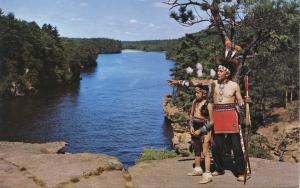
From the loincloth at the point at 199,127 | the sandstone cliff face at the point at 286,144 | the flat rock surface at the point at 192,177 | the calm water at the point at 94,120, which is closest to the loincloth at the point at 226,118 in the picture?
the loincloth at the point at 199,127

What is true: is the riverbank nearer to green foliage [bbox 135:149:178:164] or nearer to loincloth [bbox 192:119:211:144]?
loincloth [bbox 192:119:211:144]

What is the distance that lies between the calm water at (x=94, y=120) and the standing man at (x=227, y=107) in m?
28.0

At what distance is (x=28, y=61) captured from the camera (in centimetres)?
8606

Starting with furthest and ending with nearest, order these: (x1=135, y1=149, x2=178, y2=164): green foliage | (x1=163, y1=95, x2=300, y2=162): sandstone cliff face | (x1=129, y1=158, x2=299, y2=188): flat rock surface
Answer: (x1=163, y1=95, x2=300, y2=162): sandstone cliff face, (x1=135, y1=149, x2=178, y2=164): green foliage, (x1=129, y1=158, x2=299, y2=188): flat rock surface

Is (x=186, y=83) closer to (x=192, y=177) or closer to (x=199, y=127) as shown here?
(x=199, y=127)

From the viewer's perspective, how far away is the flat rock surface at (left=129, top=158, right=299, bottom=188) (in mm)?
8867

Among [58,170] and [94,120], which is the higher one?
[58,170]

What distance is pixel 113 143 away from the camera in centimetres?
4391

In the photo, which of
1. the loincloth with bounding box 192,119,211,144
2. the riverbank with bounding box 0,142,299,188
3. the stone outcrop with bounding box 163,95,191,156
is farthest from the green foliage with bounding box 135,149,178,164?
the stone outcrop with bounding box 163,95,191,156

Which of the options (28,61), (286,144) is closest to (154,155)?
(286,144)

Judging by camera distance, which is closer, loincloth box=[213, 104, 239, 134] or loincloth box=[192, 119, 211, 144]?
loincloth box=[213, 104, 239, 134]

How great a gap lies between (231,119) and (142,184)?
7.22 ft

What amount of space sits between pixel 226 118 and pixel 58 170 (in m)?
3.60

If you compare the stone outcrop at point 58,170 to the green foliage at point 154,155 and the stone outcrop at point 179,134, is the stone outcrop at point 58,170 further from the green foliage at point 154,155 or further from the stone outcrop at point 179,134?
the stone outcrop at point 179,134
